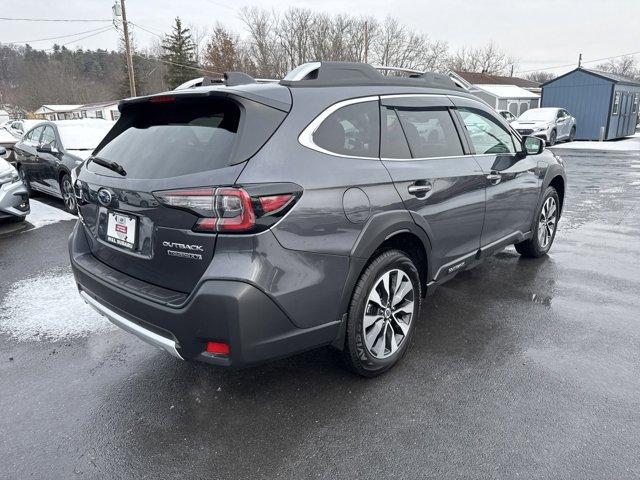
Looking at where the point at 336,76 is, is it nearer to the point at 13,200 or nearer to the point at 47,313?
the point at 47,313

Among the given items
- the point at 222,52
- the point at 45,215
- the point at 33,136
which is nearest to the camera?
the point at 45,215

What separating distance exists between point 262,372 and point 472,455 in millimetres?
1356

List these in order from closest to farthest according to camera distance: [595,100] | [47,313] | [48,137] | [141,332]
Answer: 1. [141,332]
2. [47,313]
3. [48,137]
4. [595,100]

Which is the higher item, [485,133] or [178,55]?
[178,55]

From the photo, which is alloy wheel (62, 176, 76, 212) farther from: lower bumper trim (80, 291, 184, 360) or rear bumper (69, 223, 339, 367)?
rear bumper (69, 223, 339, 367)

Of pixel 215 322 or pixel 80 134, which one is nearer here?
pixel 215 322

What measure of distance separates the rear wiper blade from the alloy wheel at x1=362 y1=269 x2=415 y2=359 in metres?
1.59

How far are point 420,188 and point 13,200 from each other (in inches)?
242

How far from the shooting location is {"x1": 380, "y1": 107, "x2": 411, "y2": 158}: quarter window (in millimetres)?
2840

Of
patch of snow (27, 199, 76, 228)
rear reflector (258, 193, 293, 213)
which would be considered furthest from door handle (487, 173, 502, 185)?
patch of snow (27, 199, 76, 228)

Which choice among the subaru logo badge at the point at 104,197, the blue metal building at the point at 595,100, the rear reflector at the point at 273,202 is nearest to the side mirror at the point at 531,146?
the rear reflector at the point at 273,202

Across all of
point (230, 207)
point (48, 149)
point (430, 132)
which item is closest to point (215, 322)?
point (230, 207)

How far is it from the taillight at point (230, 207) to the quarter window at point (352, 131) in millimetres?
495

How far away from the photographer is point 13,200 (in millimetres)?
6535
